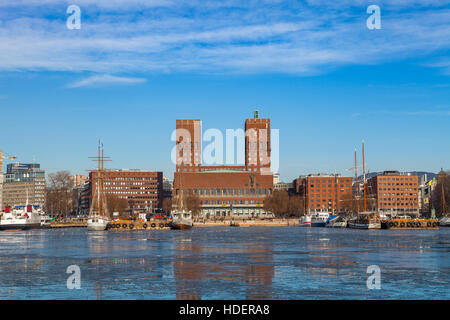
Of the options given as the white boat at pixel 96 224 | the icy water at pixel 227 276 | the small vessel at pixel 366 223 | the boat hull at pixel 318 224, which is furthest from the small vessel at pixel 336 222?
the icy water at pixel 227 276

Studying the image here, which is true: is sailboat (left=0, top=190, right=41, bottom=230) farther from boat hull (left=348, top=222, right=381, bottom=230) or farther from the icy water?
the icy water

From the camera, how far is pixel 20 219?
159500mm

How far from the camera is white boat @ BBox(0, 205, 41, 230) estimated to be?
514ft

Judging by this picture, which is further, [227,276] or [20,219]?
[20,219]

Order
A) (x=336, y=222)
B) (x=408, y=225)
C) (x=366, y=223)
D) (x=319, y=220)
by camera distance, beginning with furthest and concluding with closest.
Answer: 1. (x=319, y=220)
2. (x=336, y=222)
3. (x=408, y=225)
4. (x=366, y=223)

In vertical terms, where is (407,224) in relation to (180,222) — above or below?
below

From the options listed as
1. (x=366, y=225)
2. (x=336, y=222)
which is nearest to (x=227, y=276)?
(x=366, y=225)

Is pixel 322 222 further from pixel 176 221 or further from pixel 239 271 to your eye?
pixel 239 271

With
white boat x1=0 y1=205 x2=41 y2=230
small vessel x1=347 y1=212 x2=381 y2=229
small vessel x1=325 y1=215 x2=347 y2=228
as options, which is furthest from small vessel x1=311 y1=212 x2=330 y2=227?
white boat x1=0 y1=205 x2=41 y2=230

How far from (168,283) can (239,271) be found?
23.3 feet

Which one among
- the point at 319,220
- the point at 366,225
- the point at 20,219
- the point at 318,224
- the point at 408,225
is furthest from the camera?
the point at 319,220

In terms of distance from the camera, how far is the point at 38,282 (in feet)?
114

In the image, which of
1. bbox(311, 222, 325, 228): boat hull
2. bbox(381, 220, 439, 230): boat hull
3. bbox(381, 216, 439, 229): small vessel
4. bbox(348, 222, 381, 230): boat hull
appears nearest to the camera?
bbox(348, 222, 381, 230): boat hull

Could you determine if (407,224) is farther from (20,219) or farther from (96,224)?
(20,219)
